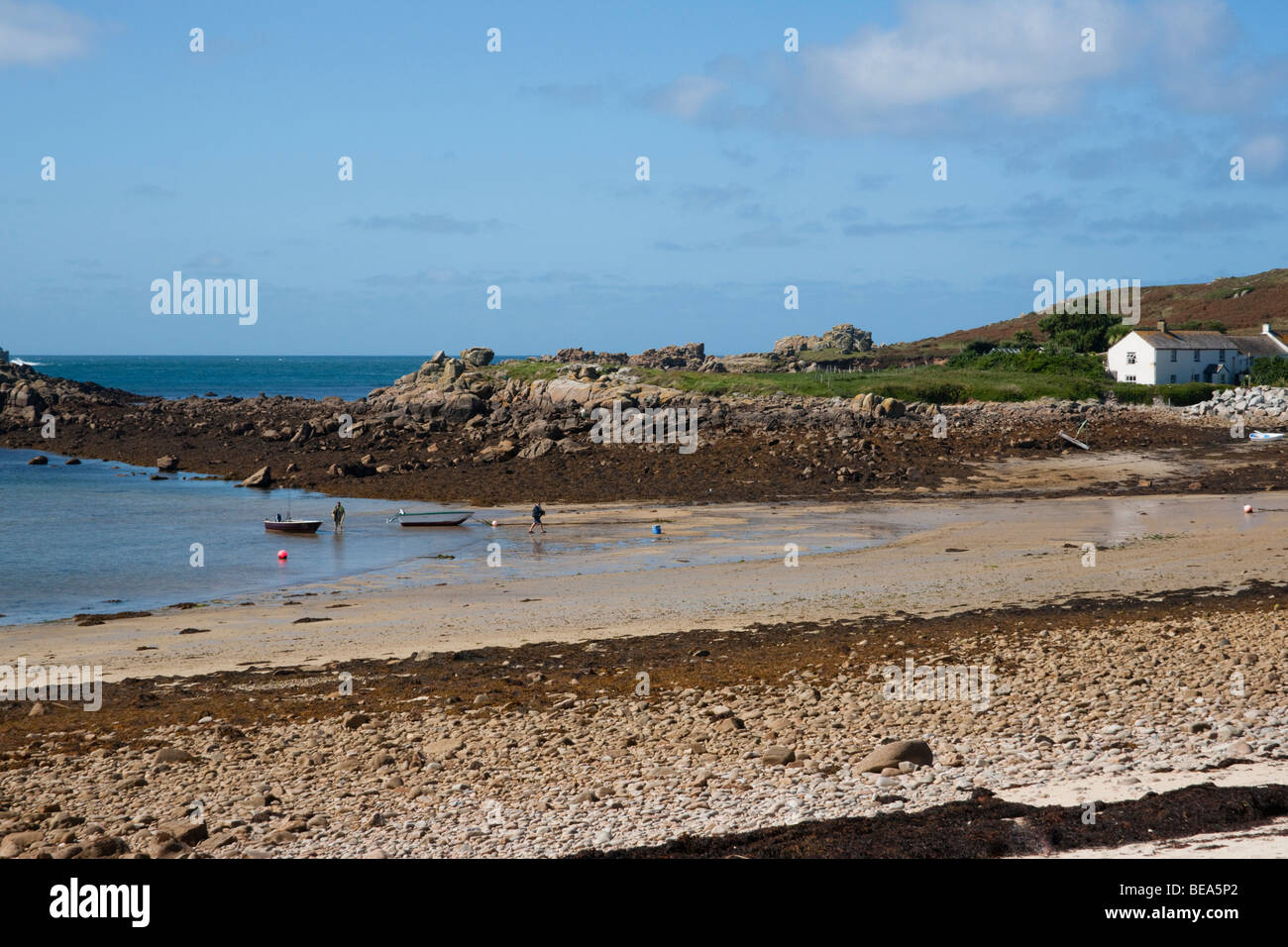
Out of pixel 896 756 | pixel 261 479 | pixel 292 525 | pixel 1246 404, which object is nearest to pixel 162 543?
pixel 292 525

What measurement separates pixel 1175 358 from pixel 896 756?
68638 millimetres

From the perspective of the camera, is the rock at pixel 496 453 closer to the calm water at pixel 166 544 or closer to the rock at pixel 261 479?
the calm water at pixel 166 544

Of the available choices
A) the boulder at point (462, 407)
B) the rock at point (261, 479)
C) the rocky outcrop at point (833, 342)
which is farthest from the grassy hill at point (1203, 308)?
the rock at point (261, 479)

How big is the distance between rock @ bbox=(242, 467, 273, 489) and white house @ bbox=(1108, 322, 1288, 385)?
52946 mm

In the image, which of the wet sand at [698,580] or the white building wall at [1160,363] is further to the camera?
the white building wall at [1160,363]

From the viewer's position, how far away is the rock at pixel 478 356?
281 feet

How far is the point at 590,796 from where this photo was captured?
11305mm

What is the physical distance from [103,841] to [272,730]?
387 centimetres
